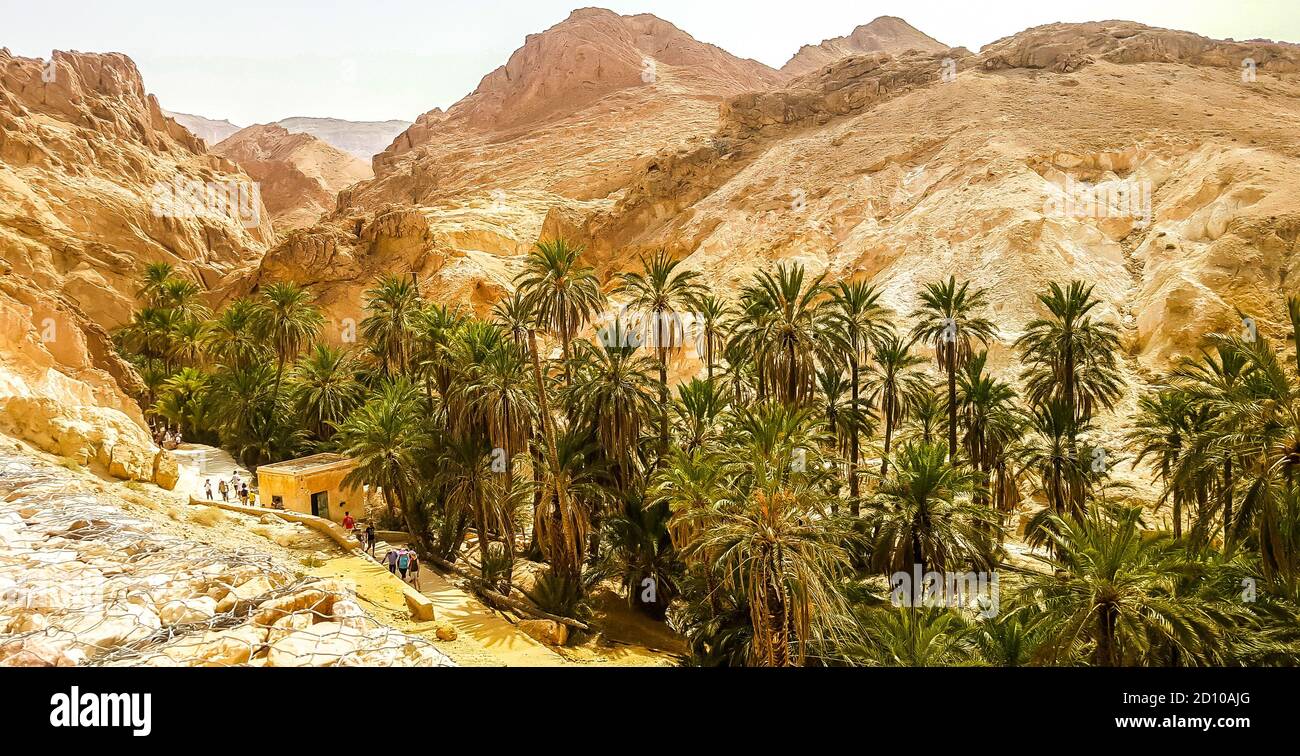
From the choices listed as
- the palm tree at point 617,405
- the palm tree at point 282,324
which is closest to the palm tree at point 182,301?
the palm tree at point 282,324

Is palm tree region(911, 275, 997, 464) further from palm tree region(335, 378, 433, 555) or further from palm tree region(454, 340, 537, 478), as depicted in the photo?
palm tree region(335, 378, 433, 555)

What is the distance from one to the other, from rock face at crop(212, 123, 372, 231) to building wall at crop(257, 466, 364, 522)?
98462 millimetres

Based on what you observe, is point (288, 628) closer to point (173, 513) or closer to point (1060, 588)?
point (173, 513)

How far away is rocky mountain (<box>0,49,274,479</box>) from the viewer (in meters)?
19.5

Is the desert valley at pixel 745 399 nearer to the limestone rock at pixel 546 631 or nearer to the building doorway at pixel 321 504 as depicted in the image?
the limestone rock at pixel 546 631

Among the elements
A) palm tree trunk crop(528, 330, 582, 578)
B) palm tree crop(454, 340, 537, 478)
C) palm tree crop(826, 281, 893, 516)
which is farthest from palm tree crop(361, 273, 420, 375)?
palm tree crop(826, 281, 893, 516)

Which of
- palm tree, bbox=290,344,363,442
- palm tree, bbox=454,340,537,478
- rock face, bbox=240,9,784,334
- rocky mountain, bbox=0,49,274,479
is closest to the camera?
rocky mountain, bbox=0,49,274,479

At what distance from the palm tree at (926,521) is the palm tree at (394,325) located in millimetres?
21852

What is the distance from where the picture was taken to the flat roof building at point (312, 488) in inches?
955

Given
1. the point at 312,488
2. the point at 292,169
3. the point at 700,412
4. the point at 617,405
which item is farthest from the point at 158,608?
the point at 292,169

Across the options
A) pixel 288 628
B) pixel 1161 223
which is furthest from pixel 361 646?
pixel 1161 223

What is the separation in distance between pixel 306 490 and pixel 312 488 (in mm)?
242

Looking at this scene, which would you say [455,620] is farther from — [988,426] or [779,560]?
[988,426]

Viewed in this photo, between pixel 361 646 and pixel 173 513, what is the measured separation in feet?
37.5
